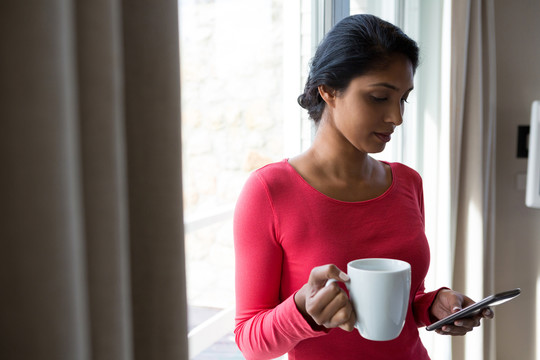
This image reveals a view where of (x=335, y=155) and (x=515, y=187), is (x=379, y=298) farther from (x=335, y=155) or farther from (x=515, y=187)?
(x=515, y=187)

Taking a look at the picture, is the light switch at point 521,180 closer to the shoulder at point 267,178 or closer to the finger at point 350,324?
the shoulder at point 267,178

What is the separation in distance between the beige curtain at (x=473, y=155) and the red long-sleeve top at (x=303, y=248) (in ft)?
4.43

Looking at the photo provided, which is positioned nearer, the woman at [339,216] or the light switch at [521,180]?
the woman at [339,216]

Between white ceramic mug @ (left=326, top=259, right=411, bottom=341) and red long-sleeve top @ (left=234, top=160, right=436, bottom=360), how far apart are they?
188 mm

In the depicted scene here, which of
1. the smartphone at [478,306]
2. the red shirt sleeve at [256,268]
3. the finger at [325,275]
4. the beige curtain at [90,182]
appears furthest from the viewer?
the red shirt sleeve at [256,268]

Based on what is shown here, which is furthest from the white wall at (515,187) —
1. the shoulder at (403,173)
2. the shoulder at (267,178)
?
the shoulder at (267,178)

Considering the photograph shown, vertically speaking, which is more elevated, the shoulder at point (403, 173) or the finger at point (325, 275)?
the shoulder at point (403, 173)

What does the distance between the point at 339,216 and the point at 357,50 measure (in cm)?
35

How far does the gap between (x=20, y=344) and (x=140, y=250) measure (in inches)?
4.6

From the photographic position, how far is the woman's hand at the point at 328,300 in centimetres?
69

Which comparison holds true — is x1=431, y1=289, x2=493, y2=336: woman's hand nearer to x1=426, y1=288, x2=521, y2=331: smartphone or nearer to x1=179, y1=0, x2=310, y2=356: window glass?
x1=426, y1=288, x2=521, y2=331: smartphone

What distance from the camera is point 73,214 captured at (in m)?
0.31

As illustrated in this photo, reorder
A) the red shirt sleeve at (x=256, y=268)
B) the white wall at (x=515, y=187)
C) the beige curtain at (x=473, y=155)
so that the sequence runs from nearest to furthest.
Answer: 1. the red shirt sleeve at (x=256, y=268)
2. the beige curtain at (x=473, y=155)
3. the white wall at (x=515, y=187)

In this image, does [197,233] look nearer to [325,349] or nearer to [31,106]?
[325,349]
